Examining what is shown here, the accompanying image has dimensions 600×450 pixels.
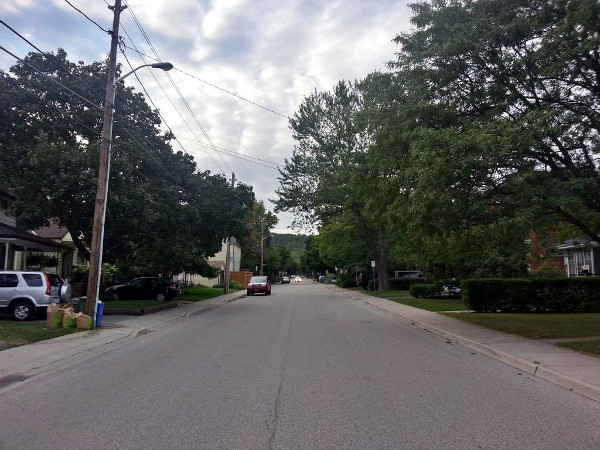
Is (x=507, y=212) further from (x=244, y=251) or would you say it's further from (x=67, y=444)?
(x=244, y=251)

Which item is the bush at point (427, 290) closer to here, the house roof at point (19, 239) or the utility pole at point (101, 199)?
the utility pole at point (101, 199)

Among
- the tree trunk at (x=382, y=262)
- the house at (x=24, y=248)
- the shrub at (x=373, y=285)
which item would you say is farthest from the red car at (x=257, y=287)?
the house at (x=24, y=248)

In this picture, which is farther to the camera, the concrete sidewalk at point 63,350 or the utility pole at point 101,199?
the utility pole at point 101,199

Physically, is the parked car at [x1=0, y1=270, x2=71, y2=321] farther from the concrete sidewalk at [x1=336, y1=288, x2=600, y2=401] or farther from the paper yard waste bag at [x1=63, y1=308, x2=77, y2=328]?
the concrete sidewalk at [x1=336, y1=288, x2=600, y2=401]

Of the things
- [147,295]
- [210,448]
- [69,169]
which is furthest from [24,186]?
[210,448]

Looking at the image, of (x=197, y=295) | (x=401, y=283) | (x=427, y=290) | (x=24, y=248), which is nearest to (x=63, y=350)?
(x=24, y=248)

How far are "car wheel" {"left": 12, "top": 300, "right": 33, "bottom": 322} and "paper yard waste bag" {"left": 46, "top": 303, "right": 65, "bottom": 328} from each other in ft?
7.27

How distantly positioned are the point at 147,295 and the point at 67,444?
2502cm

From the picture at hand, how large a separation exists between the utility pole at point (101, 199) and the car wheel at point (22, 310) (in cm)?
231

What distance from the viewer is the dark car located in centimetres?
2927

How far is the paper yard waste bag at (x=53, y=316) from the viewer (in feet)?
49.7

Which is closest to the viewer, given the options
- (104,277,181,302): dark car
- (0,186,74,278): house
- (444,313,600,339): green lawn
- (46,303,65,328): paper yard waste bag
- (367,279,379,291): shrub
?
(444,313,600,339): green lawn

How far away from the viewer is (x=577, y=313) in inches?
783

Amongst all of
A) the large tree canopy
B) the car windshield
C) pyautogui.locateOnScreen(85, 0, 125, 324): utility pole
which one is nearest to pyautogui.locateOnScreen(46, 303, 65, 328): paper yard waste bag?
pyautogui.locateOnScreen(85, 0, 125, 324): utility pole
